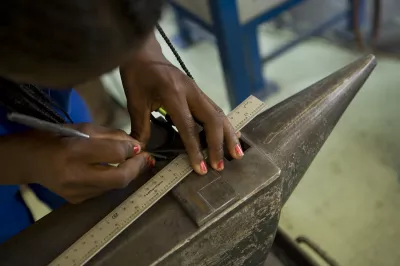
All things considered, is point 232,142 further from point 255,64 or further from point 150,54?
point 255,64

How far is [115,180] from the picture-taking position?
722 millimetres

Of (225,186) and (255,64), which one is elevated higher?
(225,186)

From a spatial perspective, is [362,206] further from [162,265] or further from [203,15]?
[162,265]

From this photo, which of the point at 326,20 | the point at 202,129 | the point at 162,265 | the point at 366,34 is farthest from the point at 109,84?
the point at 162,265

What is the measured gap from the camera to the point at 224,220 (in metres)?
0.71

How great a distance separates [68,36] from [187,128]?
0.40 meters

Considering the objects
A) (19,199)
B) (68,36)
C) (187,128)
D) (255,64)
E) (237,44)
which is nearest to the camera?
(68,36)

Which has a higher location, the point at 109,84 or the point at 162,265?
the point at 162,265

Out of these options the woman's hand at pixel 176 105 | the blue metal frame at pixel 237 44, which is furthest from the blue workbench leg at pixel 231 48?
the woman's hand at pixel 176 105

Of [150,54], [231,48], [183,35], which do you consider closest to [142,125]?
[150,54]

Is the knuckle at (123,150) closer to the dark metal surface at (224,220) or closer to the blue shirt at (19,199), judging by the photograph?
the dark metal surface at (224,220)

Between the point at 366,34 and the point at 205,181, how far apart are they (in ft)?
5.39

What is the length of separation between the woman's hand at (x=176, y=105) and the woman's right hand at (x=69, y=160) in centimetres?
9

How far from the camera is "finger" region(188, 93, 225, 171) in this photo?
765 mm
